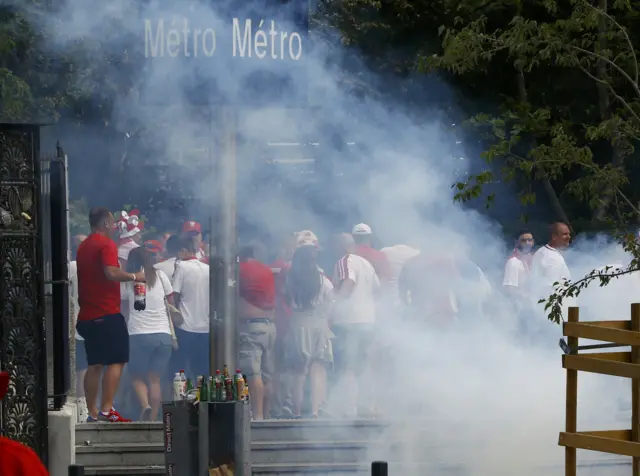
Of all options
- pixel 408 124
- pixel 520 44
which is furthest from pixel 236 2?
pixel 408 124

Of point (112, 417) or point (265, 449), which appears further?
point (112, 417)

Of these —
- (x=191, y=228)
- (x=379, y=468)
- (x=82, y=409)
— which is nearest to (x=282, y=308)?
(x=191, y=228)

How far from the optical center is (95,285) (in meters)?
9.83

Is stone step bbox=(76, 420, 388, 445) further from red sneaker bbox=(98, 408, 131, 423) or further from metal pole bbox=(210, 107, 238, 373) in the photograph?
metal pole bbox=(210, 107, 238, 373)

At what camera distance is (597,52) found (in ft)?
29.5

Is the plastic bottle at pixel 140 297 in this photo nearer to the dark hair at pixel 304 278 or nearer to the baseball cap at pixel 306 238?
the dark hair at pixel 304 278

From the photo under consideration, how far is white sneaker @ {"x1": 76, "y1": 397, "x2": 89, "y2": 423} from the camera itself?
9.77 metres

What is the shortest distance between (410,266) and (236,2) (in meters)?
2.62

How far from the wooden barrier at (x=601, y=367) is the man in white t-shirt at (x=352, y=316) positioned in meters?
3.53

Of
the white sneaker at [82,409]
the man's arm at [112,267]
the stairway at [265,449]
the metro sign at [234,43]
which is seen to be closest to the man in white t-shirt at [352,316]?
the stairway at [265,449]

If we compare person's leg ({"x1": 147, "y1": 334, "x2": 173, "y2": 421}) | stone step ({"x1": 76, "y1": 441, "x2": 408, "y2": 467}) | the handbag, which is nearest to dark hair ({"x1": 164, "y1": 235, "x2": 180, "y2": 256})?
the handbag

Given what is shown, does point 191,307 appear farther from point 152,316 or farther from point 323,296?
point 323,296

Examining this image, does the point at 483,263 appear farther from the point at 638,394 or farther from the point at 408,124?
the point at 638,394

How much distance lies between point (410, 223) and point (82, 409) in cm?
318
